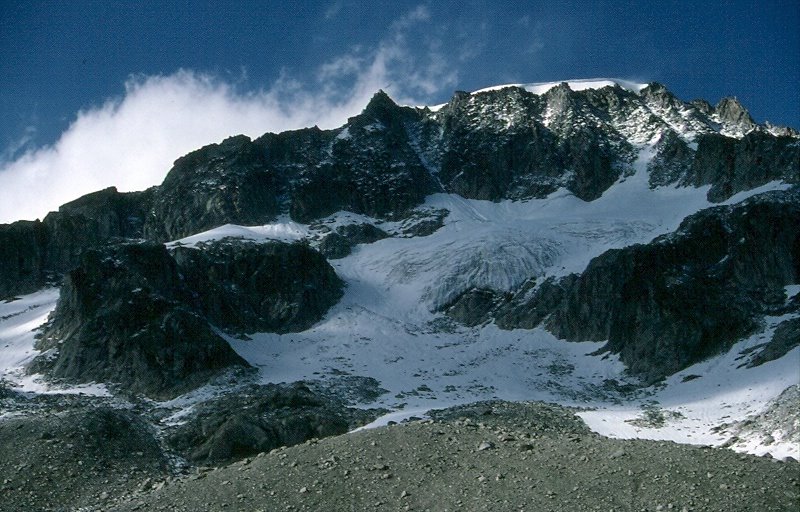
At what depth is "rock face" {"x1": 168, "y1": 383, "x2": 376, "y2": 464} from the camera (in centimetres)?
4578

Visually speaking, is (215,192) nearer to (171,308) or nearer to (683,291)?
(171,308)

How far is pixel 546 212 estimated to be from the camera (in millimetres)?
121125

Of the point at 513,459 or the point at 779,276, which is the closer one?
the point at 513,459

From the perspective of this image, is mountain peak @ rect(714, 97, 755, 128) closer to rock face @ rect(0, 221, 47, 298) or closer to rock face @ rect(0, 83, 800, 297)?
rock face @ rect(0, 83, 800, 297)

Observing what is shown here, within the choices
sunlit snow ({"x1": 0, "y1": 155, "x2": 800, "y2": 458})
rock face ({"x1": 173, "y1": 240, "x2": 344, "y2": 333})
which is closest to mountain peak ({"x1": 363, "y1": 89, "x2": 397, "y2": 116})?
sunlit snow ({"x1": 0, "y1": 155, "x2": 800, "y2": 458})

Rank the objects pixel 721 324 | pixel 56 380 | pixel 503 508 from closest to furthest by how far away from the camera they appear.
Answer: pixel 503 508 → pixel 56 380 → pixel 721 324

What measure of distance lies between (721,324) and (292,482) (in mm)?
48174

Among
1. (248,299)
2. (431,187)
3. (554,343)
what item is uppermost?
(431,187)

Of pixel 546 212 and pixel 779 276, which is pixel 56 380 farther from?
pixel 546 212

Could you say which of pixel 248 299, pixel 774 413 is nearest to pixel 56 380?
pixel 248 299

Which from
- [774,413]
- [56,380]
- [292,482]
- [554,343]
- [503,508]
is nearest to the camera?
[503,508]

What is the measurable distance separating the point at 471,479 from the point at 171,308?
46.0m

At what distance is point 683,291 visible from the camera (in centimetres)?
7331

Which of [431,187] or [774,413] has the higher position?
[431,187]
